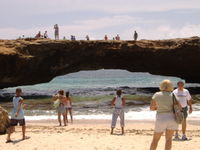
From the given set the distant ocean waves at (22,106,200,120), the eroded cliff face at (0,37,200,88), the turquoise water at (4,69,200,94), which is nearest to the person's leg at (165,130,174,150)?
the distant ocean waves at (22,106,200,120)

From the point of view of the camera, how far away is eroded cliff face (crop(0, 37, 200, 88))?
29.5 m

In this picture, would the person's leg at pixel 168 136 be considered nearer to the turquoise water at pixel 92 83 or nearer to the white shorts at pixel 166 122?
the white shorts at pixel 166 122

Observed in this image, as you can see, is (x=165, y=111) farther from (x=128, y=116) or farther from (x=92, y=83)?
(x=92, y=83)

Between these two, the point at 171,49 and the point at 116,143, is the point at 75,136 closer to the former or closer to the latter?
the point at 116,143

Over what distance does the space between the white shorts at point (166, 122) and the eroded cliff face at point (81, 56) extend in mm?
22452

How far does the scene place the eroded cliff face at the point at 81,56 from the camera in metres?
29.5

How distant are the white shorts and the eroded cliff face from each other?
22.5 metres

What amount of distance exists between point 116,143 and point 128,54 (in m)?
23.5

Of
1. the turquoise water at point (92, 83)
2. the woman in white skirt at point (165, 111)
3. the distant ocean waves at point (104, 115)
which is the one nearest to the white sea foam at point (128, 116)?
the distant ocean waves at point (104, 115)

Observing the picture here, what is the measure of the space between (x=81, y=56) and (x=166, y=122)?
26.0m

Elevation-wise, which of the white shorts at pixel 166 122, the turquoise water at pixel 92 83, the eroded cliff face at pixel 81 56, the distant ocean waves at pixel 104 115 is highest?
the eroded cliff face at pixel 81 56

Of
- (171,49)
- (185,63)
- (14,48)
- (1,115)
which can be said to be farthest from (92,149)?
(185,63)

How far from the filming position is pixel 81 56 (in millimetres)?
32500

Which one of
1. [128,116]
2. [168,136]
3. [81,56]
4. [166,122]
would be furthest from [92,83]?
[166,122]
